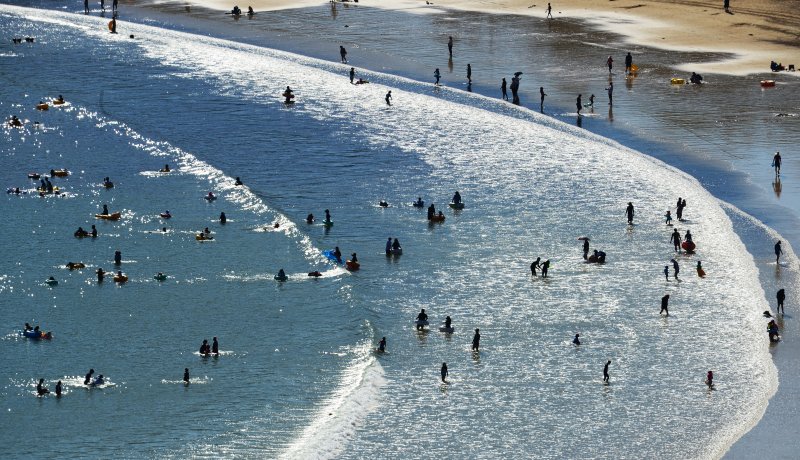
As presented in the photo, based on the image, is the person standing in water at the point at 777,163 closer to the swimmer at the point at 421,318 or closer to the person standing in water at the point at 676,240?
the person standing in water at the point at 676,240

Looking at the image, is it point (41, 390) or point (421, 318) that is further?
point (421, 318)

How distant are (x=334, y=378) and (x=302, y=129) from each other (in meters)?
32.7

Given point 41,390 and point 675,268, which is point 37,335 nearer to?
point 41,390

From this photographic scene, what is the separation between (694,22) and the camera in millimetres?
91750

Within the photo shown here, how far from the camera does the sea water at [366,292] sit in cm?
3966

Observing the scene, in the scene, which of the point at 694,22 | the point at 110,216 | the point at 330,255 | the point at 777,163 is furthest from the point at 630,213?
the point at 694,22

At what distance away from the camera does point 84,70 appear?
89.9 metres

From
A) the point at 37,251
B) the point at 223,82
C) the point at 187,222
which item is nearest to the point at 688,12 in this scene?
the point at 223,82

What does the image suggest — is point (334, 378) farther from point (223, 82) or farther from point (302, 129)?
point (223, 82)

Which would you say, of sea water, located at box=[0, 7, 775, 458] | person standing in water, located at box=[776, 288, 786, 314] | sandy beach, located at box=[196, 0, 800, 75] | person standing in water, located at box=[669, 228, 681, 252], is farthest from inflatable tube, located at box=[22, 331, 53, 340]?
sandy beach, located at box=[196, 0, 800, 75]

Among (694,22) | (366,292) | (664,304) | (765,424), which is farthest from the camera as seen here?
(694,22)

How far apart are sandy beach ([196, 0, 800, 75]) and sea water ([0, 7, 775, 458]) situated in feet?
58.1

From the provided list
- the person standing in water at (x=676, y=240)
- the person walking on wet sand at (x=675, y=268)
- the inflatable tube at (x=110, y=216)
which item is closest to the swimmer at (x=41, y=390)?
the inflatable tube at (x=110, y=216)

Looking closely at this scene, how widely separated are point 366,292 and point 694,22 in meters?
50.1
